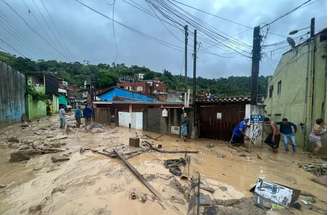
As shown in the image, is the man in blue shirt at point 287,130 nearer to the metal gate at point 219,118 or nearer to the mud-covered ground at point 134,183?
the mud-covered ground at point 134,183

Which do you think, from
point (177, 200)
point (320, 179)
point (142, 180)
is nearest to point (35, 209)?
point (142, 180)

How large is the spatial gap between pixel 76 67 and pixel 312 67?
53.7m

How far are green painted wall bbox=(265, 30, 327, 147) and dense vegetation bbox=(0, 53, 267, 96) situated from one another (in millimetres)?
9668

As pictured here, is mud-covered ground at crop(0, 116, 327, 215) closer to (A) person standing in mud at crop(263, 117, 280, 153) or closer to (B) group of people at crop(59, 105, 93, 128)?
(A) person standing in mud at crop(263, 117, 280, 153)

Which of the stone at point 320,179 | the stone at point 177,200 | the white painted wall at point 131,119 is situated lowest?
the stone at point 320,179

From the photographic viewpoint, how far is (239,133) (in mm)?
14414

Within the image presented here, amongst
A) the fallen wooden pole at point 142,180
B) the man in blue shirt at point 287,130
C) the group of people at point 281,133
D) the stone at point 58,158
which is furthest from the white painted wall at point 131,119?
the fallen wooden pole at point 142,180

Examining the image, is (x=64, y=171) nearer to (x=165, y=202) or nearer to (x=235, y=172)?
(x=165, y=202)

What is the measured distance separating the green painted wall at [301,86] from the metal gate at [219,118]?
3383 millimetres

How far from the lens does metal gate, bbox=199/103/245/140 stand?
1547cm

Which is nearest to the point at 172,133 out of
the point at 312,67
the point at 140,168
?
the point at 312,67

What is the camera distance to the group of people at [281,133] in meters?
11.3

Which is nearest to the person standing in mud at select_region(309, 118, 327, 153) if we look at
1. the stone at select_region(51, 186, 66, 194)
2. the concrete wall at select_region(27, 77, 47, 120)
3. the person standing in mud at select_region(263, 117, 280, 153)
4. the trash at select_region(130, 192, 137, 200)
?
the person standing in mud at select_region(263, 117, 280, 153)

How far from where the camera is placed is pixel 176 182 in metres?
6.79
